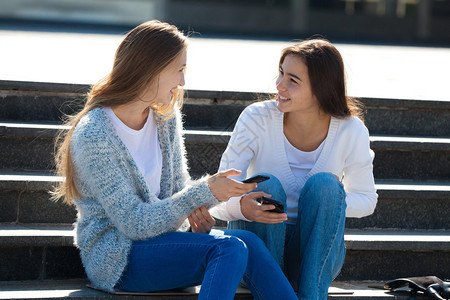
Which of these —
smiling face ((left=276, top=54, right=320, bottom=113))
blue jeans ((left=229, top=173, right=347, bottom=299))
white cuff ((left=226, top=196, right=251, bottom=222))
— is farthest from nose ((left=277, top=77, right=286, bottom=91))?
white cuff ((left=226, top=196, right=251, bottom=222))

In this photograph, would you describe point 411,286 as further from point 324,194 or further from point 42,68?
point 42,68

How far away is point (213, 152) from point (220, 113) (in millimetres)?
332

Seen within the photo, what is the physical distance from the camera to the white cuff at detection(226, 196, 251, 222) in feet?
8.98

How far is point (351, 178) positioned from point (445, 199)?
81 cm

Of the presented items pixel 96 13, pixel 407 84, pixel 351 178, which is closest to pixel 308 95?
pixel 351 178

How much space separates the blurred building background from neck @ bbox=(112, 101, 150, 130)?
890 cm

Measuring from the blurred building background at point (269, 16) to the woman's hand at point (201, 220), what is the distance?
907 centimetres

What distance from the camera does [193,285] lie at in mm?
2672

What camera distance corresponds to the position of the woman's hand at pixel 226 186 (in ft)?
8.33

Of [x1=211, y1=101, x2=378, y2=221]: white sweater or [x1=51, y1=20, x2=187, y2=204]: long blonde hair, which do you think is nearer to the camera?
[x1=51, y1=20, x2=187, y2=204]: long blonde hair

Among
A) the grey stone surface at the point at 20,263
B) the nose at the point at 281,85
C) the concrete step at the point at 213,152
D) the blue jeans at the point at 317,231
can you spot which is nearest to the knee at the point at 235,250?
the blue jeans at the point at 317,231

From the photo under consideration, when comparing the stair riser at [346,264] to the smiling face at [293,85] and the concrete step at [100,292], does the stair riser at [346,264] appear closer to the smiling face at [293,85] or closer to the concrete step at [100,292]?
the concrete step at [100,292]

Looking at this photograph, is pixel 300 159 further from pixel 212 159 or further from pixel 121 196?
pixel 121 196

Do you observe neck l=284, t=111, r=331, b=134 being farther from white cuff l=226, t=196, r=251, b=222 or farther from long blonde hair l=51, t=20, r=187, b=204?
long blonde hair l=51, t=20, r=187, b=204
